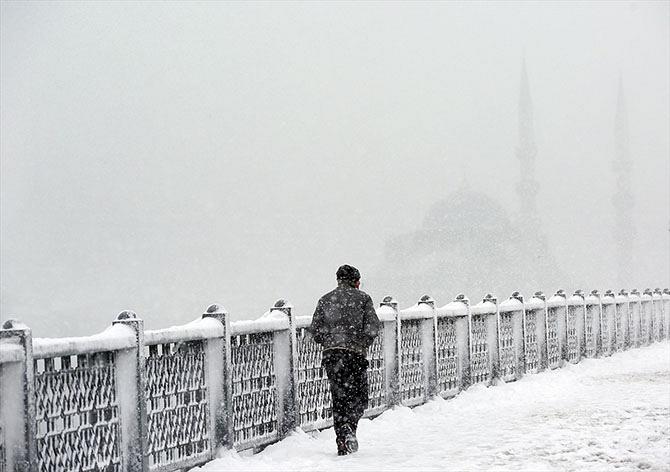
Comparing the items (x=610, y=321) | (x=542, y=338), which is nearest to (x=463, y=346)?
(x=542, y=338)

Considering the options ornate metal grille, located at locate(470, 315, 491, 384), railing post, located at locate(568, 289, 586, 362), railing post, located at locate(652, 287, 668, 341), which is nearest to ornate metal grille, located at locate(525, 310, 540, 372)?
ornate metal grille, located at locate(470, 315, 491, 384)

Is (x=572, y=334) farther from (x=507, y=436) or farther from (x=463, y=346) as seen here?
(x=507, y=436)

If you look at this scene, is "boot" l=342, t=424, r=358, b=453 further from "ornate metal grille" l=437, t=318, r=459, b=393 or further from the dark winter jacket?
"ornate metal grille" l=437, t=318, r=459, b=393

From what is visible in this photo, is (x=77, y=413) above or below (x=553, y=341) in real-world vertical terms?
above

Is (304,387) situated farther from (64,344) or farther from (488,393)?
(488,393)

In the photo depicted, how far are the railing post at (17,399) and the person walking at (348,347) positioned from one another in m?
3.56

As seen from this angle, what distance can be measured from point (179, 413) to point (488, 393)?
7.77 m

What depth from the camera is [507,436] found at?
10609mm

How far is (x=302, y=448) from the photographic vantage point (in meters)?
9.98

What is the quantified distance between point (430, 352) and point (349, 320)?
4.77m

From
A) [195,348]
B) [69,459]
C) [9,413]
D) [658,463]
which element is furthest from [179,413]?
[658,463]

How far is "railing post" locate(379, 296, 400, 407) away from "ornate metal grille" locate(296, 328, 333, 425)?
62.8 inches

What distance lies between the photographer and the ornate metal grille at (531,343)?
19.1 metres

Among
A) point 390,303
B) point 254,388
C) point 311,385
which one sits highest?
point 390,303
